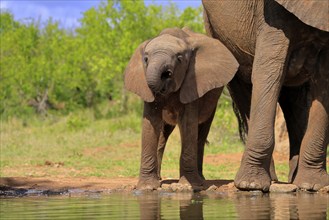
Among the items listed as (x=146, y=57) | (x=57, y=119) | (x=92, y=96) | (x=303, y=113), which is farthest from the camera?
(x=92, y=96)

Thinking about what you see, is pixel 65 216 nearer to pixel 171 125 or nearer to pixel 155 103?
pixel 155 103

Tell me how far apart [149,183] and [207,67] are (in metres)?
1.41

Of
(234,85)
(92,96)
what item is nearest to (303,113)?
(234,85)

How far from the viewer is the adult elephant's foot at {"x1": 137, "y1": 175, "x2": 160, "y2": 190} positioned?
895 centimetres

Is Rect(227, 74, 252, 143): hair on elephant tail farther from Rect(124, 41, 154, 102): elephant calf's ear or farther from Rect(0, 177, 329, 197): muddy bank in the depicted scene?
Rect(124, 41, 154, 102): elephant calf's ear

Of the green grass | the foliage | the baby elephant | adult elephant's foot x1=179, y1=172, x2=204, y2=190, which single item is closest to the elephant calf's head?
the baby elephant

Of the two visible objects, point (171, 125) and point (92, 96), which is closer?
point (171, 125)

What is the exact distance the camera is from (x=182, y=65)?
29.8 ft

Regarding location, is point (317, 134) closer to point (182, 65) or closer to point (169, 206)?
point (182, 65)

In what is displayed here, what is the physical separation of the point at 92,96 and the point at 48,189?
25.9 meters

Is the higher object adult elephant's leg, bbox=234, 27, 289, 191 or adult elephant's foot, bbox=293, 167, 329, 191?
adult elephant's leg, bbox=234, 27, 289, 191

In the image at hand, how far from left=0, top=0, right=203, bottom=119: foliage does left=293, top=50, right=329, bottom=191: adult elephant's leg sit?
2071cm

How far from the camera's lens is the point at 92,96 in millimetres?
35062

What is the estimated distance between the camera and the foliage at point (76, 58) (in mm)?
30297
